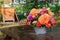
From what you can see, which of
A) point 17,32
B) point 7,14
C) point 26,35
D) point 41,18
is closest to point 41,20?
point 41,18

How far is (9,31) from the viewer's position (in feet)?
8.78

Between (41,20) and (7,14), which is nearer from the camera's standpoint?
(41,20)

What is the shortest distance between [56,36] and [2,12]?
217 inches

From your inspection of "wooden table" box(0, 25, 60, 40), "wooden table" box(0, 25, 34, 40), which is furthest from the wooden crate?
"wooden table" box(0, 25, 60, 40)

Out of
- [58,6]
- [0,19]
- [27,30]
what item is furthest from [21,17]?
[27,30]

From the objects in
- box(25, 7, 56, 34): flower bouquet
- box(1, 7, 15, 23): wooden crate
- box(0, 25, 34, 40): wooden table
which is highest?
box(25, 7, 56, 34): flower bouquet

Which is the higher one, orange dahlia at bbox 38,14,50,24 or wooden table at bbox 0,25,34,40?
orange dahlia at bbox 38,14,50,24

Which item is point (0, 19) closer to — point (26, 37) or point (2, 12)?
point (2, 12)

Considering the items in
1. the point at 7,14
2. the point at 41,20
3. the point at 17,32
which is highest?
the point at 41,20

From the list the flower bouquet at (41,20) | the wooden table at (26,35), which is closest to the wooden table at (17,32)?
the wooden table at (26,35)

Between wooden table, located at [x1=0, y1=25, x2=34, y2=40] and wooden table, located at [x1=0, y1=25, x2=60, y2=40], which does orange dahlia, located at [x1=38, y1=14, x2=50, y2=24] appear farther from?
wooden table, located at [x1=0, y1=25, x2=34, y2=40]

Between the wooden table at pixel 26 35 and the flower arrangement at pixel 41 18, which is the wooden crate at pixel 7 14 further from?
the flower arrangement at pixel 41 18

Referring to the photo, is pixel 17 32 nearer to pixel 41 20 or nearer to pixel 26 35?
pixel 26 35

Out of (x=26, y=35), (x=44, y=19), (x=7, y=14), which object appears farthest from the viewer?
(x=7, y=14)
